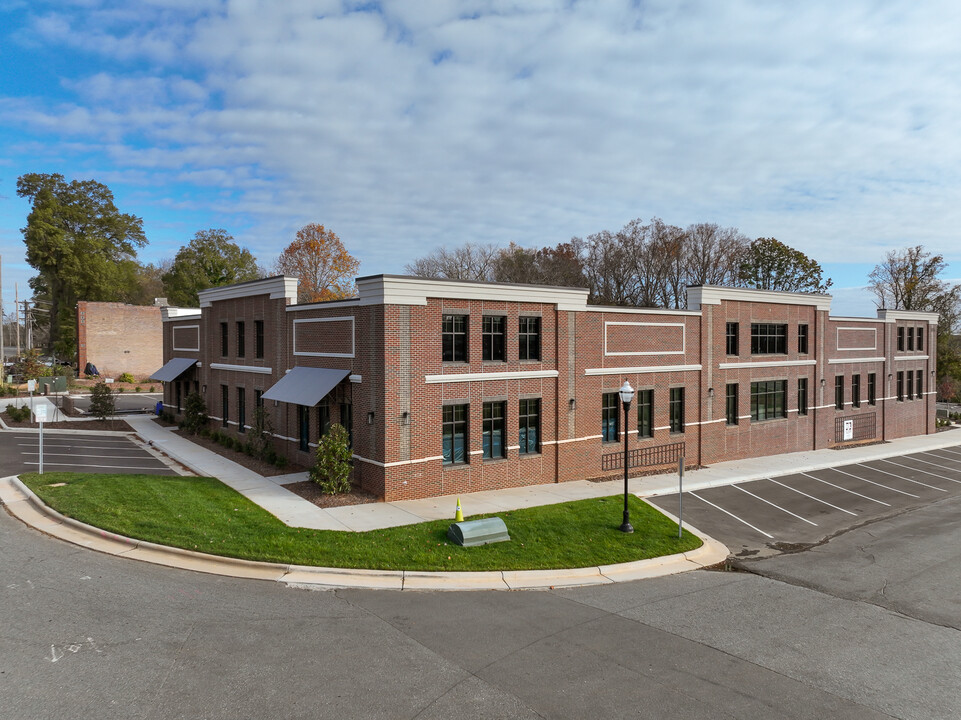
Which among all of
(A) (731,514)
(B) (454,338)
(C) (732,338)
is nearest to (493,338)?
(B) (454,338)

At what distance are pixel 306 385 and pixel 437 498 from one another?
6160 millimetres

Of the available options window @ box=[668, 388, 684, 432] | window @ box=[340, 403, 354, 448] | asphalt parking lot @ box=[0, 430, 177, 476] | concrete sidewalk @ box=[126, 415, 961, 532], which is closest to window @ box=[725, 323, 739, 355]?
window @ box=[668, 388, 684, 432]

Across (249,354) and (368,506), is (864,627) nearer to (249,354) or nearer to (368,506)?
(368,506)

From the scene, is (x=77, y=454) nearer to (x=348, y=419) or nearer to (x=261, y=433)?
(x=261, y=433)

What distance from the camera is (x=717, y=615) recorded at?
11.5 metres

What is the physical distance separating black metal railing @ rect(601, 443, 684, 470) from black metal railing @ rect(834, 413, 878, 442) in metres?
14.2

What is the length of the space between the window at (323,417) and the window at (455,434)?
447cm

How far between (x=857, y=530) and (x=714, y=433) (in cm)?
952

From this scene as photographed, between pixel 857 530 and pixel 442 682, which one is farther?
pixel 857 530

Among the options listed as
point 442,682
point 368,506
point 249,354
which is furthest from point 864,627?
point 249,354

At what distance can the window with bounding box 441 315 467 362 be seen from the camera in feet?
68.2

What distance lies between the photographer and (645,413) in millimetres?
26266

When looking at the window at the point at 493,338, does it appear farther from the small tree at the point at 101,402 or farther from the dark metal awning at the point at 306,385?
the small tree at the point at 101,402

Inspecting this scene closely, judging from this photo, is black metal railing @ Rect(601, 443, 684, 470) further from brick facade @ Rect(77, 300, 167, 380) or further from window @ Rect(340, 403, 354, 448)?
brick facade @ Rect(77, 300, 167, 380)
